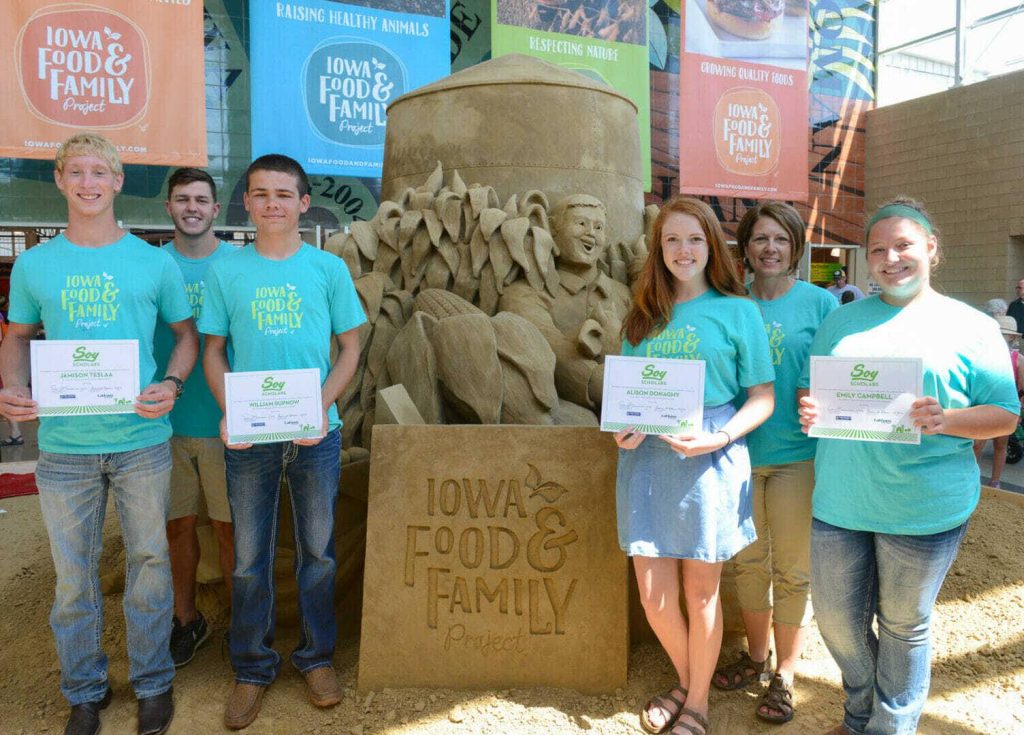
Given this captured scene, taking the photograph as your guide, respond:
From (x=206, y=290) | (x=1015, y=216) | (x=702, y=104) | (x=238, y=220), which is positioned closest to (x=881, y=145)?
(x=1015, y=216)

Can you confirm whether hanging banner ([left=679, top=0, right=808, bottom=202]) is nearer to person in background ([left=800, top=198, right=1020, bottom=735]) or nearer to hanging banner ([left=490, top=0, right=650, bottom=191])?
hanging banner ([left=490, top=0, right=650, bottom=191])

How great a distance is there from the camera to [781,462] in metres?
2.62

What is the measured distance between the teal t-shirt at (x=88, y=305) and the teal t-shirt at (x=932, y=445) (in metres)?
2.13

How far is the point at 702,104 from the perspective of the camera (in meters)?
11.0

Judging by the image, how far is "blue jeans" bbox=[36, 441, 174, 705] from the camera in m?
2.46

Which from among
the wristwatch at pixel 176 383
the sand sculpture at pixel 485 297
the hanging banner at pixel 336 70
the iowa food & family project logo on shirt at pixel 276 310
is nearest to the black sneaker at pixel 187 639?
the sand sculpture at pixel 485 297

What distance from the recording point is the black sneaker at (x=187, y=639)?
3125 mm

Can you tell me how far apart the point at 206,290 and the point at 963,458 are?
2.30m

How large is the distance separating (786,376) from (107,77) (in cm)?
820

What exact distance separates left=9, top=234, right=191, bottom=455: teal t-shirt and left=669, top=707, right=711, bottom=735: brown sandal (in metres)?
1.89

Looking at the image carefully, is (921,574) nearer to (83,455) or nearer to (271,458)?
(271,458)

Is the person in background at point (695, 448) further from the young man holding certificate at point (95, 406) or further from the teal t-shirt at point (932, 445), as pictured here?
the young man holding certificate at point (95, 406)

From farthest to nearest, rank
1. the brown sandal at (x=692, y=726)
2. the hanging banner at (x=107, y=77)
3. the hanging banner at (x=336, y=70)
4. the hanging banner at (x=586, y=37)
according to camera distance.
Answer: the hanging banner at (x=586, y=37) < the hanging banner at (x=336, y=70) < the hanging banner at (x=107, y=77) < the brown sandal at (x=692, y=726)

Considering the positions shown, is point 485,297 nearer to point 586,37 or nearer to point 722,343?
point 722,343
